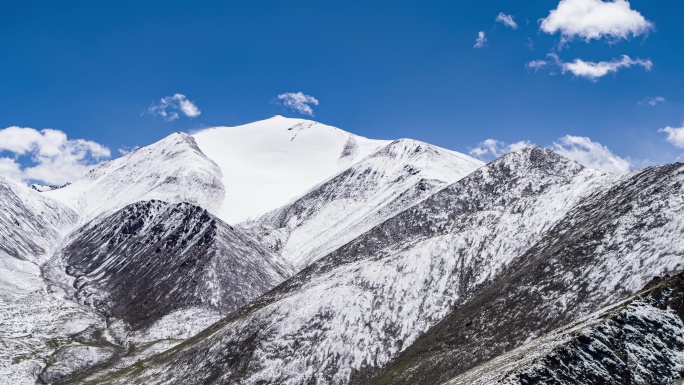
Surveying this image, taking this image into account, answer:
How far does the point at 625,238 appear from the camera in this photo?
498ft

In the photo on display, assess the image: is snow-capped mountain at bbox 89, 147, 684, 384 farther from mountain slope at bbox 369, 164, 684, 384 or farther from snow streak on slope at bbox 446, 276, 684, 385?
snow streak on slope at bbox 446, 276, 684, 385

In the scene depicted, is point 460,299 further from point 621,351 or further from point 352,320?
point 621,351

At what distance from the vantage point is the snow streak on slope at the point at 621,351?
6431 centimetres

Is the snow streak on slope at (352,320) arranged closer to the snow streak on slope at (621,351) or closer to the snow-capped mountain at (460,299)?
the snow-capped mountain at (460,299)

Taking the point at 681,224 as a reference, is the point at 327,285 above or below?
above

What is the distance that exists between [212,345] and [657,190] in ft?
431

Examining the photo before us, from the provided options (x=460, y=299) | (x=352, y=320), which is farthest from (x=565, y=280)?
(x=352, y=320)

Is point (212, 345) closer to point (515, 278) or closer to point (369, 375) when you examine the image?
point (369, 375)

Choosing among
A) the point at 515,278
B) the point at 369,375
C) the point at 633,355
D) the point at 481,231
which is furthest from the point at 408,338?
the point at 633,355

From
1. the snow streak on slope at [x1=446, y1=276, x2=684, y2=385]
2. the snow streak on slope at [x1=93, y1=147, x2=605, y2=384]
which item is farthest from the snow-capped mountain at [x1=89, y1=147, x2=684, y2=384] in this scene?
the snow streak on slope at [x1=446, y1=276, x2=684, y2=385]

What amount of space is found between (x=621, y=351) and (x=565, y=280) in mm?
85359

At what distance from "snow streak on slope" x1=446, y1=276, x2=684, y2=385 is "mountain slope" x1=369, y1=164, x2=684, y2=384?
61.5 meters

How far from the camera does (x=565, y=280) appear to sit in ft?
495

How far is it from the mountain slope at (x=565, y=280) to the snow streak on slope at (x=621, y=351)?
61514mm
